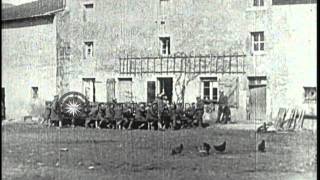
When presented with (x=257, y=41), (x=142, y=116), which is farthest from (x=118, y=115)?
(x=257, y=41)

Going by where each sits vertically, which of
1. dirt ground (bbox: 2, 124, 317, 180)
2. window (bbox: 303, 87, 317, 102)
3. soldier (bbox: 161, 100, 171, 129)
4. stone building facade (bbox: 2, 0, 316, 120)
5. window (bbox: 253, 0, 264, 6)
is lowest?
dirt ground (bbox: 2, 124, 317, 180)

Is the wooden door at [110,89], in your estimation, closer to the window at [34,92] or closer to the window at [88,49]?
the window at [88,49]

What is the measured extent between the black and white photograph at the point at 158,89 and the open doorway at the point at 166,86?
0.02m

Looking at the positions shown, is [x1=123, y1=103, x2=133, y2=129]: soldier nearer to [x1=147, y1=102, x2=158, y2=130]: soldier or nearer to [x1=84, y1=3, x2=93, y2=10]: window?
[x1=147, y1=102, x2=158, y2=130]: soldier

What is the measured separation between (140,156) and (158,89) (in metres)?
0.70

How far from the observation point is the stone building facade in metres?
4.98

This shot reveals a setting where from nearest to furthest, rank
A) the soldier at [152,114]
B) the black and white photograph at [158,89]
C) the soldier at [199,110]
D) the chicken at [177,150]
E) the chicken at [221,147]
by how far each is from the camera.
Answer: the black and white photograph at [158,89]
the chicken at [177,150]
the chicken at [221,147]
the soldier at [199,110]
the soldier at [152,114]

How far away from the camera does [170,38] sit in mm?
5387

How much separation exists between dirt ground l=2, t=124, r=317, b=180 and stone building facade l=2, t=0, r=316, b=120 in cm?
29

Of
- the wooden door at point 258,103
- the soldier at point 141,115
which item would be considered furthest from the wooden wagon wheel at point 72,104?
the wooden door at point 258,103

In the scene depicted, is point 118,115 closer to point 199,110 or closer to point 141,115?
point 141,115

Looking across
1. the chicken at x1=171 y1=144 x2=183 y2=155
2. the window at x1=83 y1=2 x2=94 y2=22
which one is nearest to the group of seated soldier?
the chicken at x1=171 y1=144 x2=183 y2=155

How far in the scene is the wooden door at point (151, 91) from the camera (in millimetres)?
5254

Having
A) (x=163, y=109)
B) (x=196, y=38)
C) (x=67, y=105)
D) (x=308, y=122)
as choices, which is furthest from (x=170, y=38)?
(x=308, y=122)
